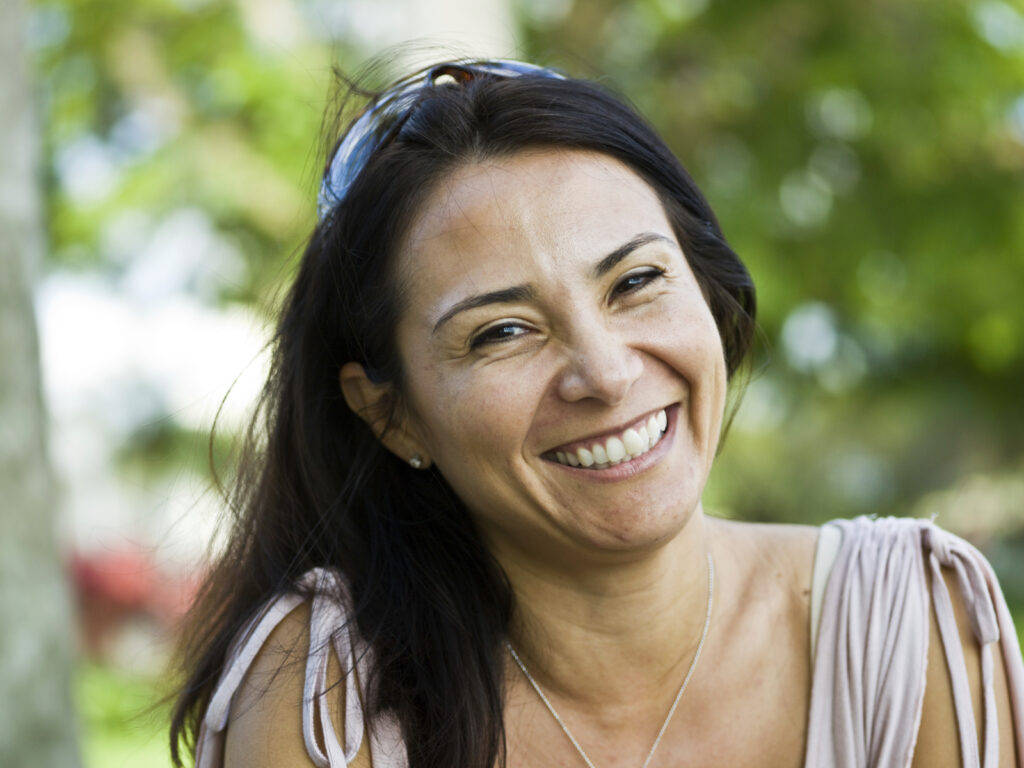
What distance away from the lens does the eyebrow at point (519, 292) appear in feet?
7.35

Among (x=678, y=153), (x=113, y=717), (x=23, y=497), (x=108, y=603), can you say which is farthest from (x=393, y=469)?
(x=108, y=603)

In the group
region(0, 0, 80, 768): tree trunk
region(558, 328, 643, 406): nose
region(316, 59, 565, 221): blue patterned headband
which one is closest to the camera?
region(558, 328, 643, 406): nose

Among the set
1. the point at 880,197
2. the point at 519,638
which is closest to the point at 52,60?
the point at 880,197

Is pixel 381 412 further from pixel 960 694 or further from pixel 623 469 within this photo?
pixel 960 694

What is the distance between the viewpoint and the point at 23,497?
347 centimetres

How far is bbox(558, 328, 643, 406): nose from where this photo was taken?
7.13ft

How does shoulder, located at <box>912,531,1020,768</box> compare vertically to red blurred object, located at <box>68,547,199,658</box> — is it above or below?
below

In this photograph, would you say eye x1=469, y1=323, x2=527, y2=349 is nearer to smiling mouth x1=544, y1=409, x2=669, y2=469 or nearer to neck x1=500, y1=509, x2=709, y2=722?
smiling mouth x1=544, y1=409, x2=669, y2=469

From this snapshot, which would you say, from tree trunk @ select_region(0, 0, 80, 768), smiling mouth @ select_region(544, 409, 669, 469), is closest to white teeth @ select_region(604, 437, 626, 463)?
smiling mouth @ select_region(544, 409, 669, 469)

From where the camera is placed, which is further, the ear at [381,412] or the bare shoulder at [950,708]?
the ear at [381,412]

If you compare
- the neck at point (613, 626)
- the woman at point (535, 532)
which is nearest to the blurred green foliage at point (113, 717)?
the woman at point (535, 532)

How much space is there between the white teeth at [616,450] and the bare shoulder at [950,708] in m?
0.69

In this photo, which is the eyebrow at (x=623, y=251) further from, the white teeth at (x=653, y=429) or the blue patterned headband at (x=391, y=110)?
the blue patterned headband at (x=391, y=110)

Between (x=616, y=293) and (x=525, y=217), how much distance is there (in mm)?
218
